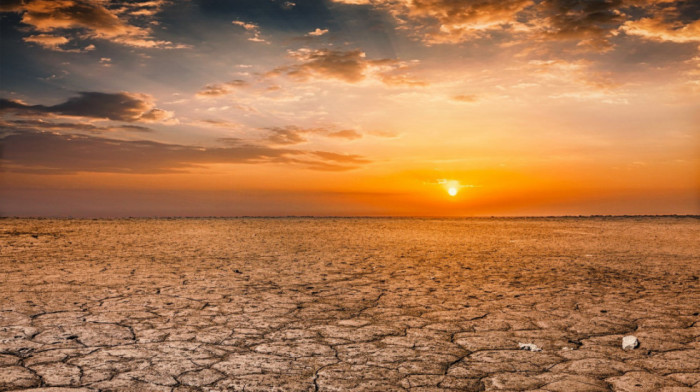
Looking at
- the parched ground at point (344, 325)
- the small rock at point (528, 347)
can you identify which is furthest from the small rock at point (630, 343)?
the small rock at point (528, 347)

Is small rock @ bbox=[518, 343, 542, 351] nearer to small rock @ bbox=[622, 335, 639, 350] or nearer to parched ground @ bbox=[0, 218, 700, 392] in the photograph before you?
parched ground @ bbox=[0, 218, 700, 392]

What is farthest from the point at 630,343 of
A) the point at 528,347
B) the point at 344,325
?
the point at 344,325

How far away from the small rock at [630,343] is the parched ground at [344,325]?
0.07 m

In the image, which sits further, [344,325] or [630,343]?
[344,325]

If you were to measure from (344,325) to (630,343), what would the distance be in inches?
88.5

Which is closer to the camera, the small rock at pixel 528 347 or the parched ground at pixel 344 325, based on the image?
the parched ground at pixel 344 325

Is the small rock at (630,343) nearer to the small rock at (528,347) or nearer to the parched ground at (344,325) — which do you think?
the parched ground at (344,325)

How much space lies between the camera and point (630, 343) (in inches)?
143

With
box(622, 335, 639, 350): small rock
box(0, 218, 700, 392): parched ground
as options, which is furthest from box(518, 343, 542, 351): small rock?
box(622, 335, 639, 350): small rock

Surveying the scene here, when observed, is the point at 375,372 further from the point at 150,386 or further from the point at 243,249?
the point at 243,249

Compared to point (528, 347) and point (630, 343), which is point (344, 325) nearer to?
point (528, 347)

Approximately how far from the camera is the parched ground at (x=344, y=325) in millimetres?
2971

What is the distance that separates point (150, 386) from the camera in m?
2.79

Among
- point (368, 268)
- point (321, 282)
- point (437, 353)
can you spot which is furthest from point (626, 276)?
point (437, 353)
